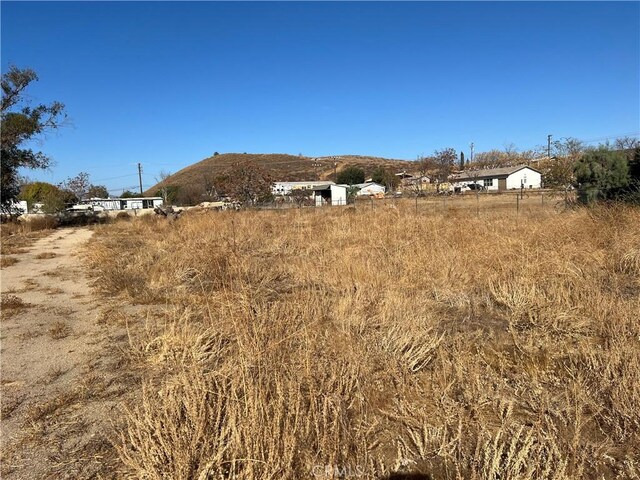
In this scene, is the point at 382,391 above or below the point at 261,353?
below

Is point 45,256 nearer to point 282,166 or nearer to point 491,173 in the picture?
point 491,173

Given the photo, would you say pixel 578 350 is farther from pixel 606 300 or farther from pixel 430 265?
pixel 430 265

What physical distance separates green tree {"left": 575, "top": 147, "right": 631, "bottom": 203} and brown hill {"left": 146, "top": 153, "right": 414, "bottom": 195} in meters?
87.0

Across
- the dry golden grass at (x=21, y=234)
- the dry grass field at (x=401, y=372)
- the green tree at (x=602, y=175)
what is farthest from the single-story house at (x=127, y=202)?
the dry grass field at (x=401, y=372)

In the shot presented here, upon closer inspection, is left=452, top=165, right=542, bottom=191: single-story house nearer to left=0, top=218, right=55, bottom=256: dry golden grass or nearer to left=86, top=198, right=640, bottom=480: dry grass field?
left=0, top=218, right=55, bottom=256: dry golden grass

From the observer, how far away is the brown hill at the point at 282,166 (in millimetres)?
108081

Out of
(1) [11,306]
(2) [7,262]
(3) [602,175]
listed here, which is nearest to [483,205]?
(3) [602,175]

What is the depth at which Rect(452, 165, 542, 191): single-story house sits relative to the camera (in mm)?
66875

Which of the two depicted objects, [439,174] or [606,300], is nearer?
[606,300]

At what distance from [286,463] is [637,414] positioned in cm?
215

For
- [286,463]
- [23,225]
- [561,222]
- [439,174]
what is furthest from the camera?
[439,174]

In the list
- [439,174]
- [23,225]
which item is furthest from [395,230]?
[439,174]

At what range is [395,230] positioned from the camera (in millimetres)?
9594

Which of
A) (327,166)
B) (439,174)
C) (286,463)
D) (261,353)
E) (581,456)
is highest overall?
(327,166)
